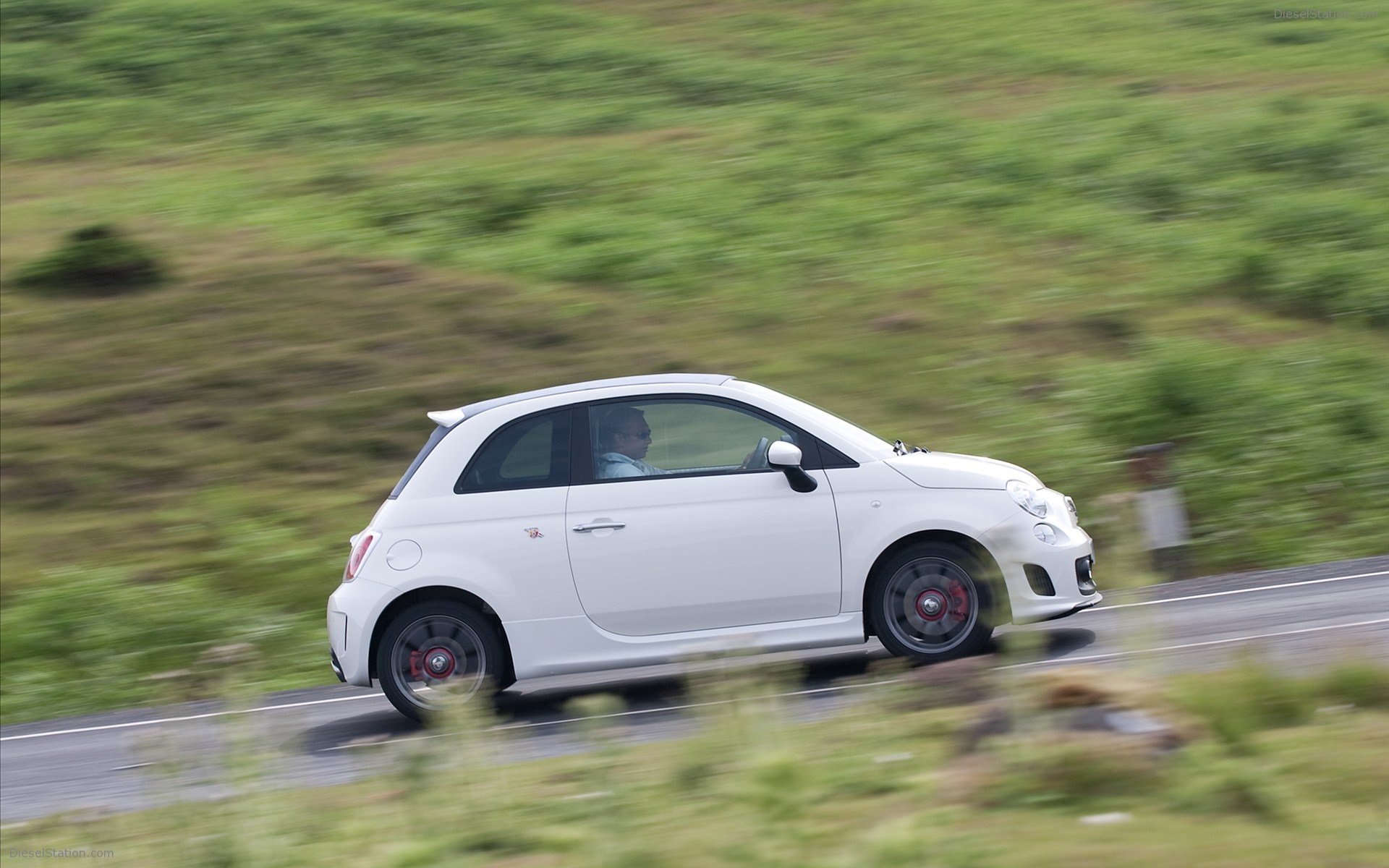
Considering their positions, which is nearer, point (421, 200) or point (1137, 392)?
point (1137, 392)

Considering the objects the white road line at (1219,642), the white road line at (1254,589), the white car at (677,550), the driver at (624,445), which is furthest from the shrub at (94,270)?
the white road line at (1219,642)

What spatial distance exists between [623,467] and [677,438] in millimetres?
337

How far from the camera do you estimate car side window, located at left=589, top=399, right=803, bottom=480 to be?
8.57m

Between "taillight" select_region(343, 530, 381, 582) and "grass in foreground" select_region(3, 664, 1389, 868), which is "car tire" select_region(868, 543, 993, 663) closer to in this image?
"grass in foreground" select_region(3, 664, 1389, 868)

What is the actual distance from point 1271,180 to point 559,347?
34.2 feet

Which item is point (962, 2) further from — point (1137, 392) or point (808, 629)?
point (808, 629)

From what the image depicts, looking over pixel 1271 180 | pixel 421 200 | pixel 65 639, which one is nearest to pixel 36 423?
pixel 65 639

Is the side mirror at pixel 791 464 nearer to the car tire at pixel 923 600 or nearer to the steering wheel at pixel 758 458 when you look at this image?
the steering wheel at pixel 758 458

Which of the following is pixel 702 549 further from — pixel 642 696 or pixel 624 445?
pixel 642 696

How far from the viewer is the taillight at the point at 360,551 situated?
8.61 m

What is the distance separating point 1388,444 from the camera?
532 inches

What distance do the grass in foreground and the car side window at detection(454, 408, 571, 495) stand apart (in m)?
2.56

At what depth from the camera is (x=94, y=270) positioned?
19047 mm

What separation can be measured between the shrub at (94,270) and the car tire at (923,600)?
13.3 metres
